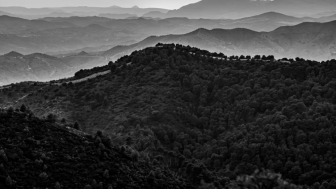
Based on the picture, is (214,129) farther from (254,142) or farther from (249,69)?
(249,69)

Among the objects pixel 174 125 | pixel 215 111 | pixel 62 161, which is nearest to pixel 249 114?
pixel 215 111

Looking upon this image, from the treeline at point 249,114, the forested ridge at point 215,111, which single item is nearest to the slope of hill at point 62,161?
the forested ridge at point 215,111

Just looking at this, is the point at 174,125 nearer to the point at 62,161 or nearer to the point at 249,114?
the point at 249,114

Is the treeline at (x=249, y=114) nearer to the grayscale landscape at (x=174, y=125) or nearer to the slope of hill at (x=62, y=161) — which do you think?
the grayscale landscape at (x=174, y=125)

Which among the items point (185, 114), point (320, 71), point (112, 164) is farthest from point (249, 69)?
point (112, 164)

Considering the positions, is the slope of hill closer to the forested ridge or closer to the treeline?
the forested ridge

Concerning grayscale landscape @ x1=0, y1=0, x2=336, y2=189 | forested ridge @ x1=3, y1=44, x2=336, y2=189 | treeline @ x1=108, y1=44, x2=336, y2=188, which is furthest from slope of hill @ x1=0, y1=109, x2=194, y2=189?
treeline @ x1=108, y1=44, x2=336, y2=188

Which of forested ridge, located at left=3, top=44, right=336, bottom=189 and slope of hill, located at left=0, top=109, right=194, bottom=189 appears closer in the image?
slope of hill, located at left=0, top=109, right=194, bottom=189
